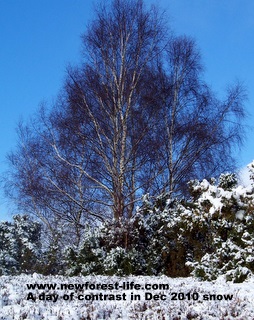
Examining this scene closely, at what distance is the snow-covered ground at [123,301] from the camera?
18.0 ft

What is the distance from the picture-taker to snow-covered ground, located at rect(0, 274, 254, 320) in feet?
18.0

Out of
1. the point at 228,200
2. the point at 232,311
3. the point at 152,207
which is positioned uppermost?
the point at 152,207

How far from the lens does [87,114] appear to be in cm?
1647

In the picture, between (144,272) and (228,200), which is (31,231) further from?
(228,200)

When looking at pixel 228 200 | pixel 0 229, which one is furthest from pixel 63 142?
pixel 228 200

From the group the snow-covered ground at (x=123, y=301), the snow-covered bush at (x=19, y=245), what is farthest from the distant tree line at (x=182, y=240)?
the snow-covered ground at (x=123, y=301)

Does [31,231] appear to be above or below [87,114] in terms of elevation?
below

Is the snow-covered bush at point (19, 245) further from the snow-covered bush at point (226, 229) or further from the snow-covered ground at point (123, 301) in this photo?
the snow-covered ground at point (123, 301)

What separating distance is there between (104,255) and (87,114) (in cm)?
563

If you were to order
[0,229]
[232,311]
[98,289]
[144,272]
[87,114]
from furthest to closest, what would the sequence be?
[0,229] → [87,114] → [144,272] → [98,289] → [232,311]

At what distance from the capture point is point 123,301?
634cm

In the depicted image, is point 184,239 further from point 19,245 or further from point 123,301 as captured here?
point 19,245

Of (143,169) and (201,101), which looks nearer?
(143,169)

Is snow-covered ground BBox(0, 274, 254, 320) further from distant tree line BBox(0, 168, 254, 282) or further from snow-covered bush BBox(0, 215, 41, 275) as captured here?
snow-covered bush BBox(0, 215, 41, 275)
